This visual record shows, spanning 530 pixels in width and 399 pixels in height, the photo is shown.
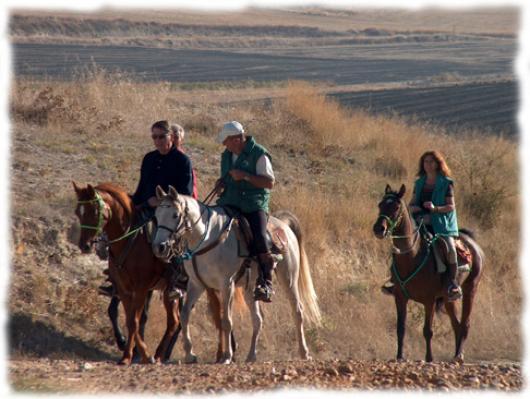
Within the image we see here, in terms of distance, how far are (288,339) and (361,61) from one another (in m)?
56.4

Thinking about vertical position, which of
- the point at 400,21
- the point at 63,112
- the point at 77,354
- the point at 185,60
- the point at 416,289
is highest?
the point at 400,21

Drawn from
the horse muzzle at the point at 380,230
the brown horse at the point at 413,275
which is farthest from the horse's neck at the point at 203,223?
the brown horse at the point at 413,275

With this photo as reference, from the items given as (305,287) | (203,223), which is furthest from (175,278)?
(305,287)

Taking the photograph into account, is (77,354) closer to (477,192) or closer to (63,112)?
(63,112)

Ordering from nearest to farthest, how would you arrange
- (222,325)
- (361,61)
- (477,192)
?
(222,325) < (477,192) < (361,61)

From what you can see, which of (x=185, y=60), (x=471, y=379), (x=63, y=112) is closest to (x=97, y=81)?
(x=63, y=112)

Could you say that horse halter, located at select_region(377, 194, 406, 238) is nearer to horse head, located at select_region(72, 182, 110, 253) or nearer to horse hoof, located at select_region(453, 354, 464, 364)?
horse hoof, located at select_region(453, 354, 464, 364)

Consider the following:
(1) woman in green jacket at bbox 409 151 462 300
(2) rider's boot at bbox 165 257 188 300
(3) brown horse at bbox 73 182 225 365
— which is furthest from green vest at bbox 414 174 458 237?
(3) brown horse at bbox 73 182 225 365

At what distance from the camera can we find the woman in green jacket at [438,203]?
1306cm

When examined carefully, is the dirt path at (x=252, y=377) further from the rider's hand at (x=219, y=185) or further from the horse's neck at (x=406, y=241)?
the rider's hand at (x=219, y=185)

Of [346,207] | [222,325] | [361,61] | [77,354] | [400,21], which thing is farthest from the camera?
[400,21]

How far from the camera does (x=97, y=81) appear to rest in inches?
1012

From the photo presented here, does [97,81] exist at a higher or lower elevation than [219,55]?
lower

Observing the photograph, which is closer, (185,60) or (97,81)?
(97,81)
